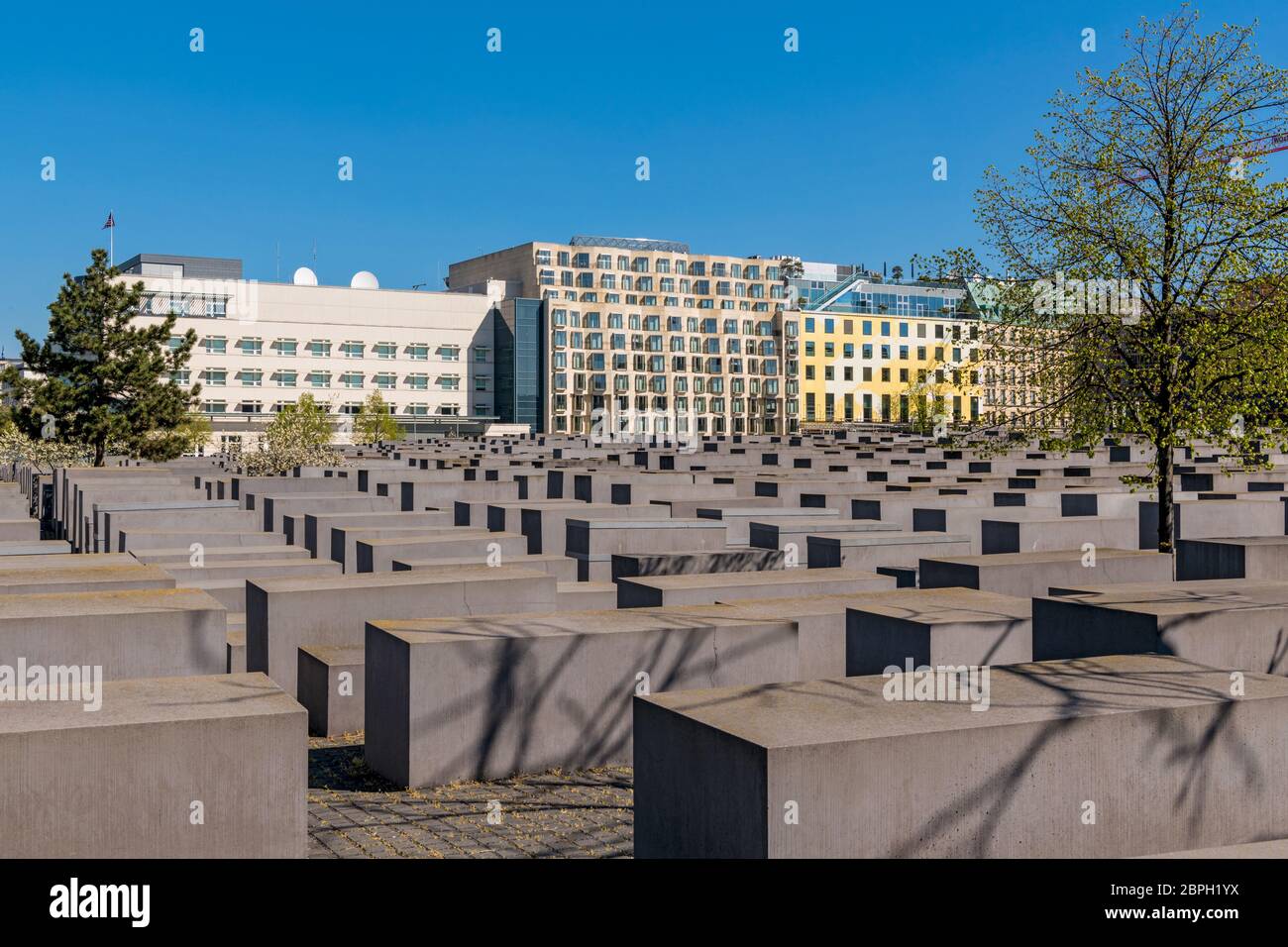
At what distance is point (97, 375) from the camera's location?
37344mm

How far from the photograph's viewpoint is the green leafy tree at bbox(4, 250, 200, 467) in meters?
36.8

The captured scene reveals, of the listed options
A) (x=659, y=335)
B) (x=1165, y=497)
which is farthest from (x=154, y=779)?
(x=659, y=335)

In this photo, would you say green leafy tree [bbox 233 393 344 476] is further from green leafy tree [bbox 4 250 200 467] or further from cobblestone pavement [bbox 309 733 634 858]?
cobblestone pavement [bbox 309 733 634 858]

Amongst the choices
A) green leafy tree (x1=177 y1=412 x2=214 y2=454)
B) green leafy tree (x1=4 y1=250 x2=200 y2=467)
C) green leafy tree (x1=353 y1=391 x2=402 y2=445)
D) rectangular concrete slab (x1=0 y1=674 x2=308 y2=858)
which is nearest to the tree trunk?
rectangular concrete slab (x1=0 y1=674 x2=308 y2=858)

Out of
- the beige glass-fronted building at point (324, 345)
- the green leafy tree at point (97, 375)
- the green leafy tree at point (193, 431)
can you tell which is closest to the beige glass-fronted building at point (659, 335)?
the beige glass-fronted building at point (324, 345)

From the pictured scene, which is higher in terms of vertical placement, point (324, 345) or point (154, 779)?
point (324, 345)

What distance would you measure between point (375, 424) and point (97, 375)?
62.5m

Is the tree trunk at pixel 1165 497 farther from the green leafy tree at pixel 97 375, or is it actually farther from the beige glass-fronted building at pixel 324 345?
the beige glass-fronted building at pixel 324 345

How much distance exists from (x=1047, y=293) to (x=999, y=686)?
33.3 feet

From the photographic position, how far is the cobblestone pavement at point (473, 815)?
696 cm

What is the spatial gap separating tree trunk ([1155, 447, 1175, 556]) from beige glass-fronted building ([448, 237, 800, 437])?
106 m

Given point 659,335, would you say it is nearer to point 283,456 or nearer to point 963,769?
point 283,456

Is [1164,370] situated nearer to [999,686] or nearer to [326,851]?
[999,686]
